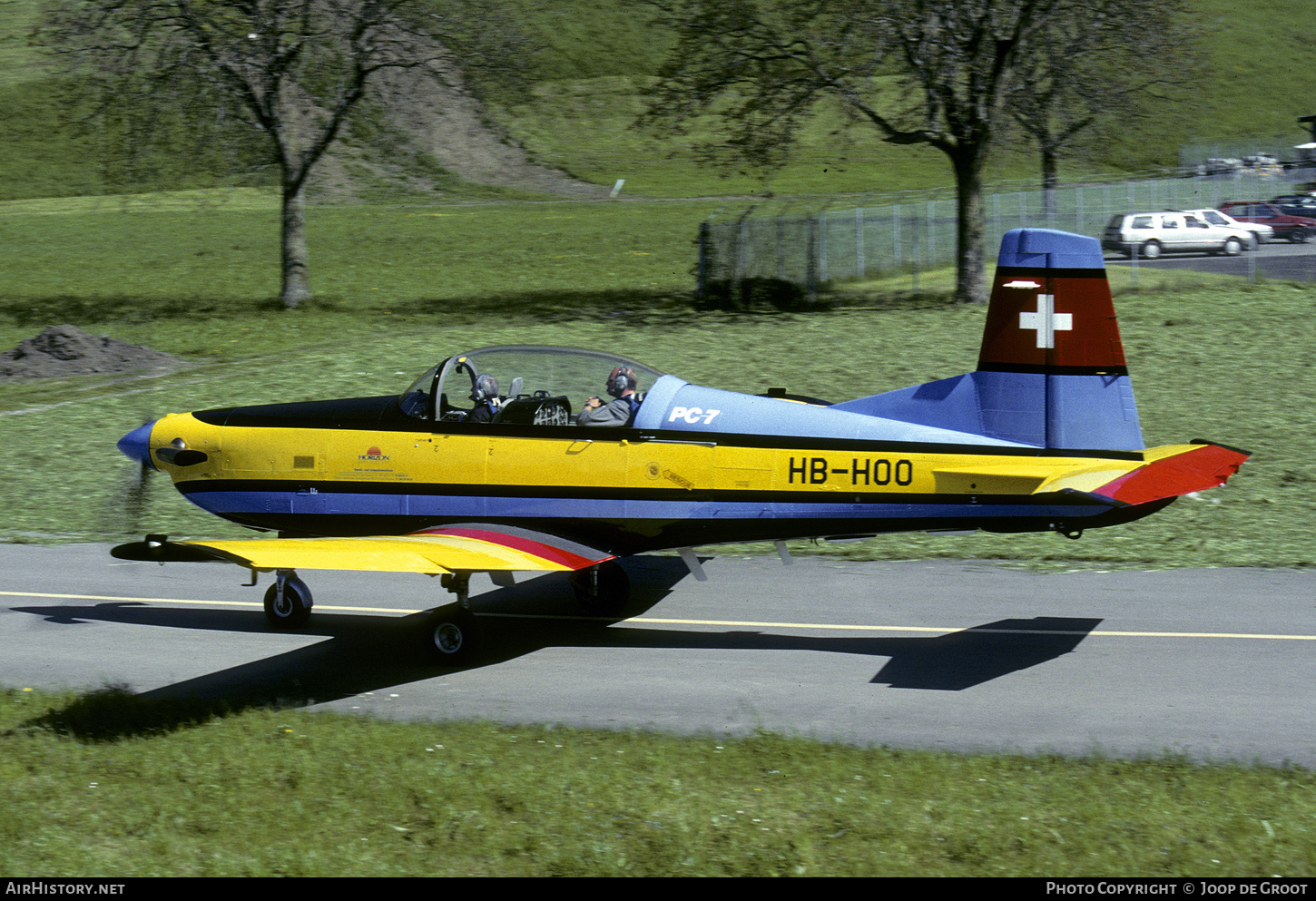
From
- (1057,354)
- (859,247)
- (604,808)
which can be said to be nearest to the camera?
(604,808)

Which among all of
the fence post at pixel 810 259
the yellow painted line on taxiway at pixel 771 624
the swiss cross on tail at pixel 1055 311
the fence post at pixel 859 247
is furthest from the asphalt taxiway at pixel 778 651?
the fence post at pixel 859 247

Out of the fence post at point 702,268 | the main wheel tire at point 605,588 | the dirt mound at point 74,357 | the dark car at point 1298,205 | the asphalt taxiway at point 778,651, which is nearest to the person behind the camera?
the asphalt taxiway at point 778,651

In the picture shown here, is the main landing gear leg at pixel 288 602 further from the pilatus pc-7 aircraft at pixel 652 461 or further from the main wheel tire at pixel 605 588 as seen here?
the main wheel tire at pixel 605 588

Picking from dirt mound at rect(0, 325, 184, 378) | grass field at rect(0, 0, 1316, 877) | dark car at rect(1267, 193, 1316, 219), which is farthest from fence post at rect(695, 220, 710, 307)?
dark car at rect(1267, 193, 1316, 219)

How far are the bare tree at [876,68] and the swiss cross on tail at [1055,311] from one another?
17743mm

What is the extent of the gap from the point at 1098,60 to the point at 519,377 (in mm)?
27496

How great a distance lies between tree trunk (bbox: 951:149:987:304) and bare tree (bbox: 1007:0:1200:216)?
276 centimetres

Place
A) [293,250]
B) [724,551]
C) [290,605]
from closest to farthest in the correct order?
[290,605] → [724,551] → [293,250]

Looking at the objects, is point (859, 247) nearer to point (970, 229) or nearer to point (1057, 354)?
point (970, 229)

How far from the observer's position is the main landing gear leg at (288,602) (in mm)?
11852

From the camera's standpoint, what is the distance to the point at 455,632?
10.6 metres

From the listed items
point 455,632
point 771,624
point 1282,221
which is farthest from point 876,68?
point 1282,221

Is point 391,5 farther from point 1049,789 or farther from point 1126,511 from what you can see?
point 1049,789

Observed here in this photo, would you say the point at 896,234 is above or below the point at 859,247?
above
